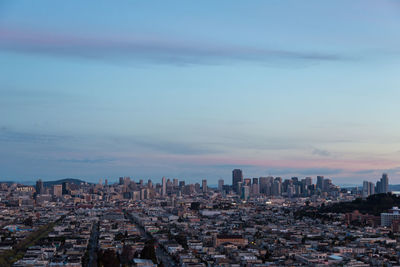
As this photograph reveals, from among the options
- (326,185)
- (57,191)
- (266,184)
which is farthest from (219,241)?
(266,184)

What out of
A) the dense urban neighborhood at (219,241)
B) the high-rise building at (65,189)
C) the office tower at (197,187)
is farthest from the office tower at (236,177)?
the dense urban neighborhood at (219,241)

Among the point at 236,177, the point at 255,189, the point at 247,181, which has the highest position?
the point at 236,177

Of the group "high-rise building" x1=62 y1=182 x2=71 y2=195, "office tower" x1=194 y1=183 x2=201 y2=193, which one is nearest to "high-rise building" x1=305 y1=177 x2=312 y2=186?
"office tower" x1=194 y1=183 x2=201 y2=193

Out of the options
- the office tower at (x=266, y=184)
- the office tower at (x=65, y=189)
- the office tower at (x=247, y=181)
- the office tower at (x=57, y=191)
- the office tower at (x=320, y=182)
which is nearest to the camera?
the office tower at (x=57, y=191)

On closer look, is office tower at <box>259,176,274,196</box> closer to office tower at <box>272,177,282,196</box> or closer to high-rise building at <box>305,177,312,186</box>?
office tower at <box>272,177,282,196</box>

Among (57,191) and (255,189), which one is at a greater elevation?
(255,189)

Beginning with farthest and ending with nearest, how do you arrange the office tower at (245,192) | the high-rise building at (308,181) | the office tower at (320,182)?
the high-rise building at (308,181) → the office tower at (320,182) → the office tower at (245,192)

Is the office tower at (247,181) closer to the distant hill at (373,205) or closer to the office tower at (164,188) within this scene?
the office tower at (164,188)

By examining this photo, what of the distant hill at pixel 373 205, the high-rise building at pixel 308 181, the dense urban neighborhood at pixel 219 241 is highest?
the high-rise building at pixel 308 181

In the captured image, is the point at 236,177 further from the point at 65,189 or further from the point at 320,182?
the point at 65,189

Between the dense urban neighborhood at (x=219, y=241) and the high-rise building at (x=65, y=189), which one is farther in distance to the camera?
the high-rise building at (x=65, y=189)

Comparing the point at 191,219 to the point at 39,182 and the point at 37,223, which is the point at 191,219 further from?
the point at 39,182

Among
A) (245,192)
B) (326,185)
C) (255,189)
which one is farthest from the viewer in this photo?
(255,189)
